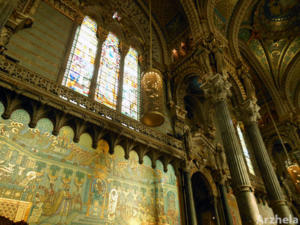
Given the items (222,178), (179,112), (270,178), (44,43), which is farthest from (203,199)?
(44,43)

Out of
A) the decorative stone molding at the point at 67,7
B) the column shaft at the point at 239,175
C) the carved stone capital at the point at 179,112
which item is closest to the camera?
the column shaft at the point at 239,175

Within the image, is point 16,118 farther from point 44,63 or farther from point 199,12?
point 199,12

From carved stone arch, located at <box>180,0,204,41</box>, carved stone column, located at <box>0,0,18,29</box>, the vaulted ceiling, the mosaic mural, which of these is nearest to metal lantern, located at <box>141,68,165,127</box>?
the mosaic mural

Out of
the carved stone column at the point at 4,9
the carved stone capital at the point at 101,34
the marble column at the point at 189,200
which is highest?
the carved stone capital at the point at 101,34

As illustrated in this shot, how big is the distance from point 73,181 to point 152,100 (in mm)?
2783

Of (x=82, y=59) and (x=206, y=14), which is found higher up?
(x=206, y=14)

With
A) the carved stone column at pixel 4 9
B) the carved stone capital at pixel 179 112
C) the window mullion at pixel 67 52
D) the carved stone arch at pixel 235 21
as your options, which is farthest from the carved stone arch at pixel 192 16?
the carved stone column at pixel 4 9

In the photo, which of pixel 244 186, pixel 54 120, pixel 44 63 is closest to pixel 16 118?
pixel 54 120

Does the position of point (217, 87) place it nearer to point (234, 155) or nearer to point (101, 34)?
point (234, 155)

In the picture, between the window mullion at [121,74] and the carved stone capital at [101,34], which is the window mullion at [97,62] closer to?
the carved stone capital at [101,34]

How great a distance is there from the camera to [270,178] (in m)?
7.98

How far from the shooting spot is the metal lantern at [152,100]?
14.5ft

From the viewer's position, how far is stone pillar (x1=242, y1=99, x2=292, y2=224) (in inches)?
288

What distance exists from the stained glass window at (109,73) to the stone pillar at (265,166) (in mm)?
6038
